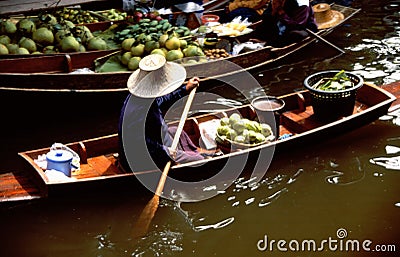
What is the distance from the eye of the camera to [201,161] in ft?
17.6

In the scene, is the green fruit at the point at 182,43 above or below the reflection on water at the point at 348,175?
above

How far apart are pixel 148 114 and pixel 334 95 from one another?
205cm

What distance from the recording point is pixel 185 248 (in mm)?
5137

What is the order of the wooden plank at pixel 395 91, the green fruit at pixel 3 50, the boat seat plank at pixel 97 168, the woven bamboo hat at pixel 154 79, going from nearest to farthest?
the woven bamboo hat at pixel 154 79
the boat seat plank at pixel 97 168
the wooden plank at pixel 395 91
the green fruit at pixel 3 50

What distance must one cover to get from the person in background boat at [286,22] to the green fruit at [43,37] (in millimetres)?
2977

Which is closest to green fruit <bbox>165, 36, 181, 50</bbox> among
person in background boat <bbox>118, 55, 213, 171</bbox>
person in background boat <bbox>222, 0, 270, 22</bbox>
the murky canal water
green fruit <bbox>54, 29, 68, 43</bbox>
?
green fruit <bbox>54, 29, 68, 43</bbox>

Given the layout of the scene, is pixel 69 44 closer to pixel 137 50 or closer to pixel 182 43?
pixel 137 50

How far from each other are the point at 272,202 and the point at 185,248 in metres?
1.06

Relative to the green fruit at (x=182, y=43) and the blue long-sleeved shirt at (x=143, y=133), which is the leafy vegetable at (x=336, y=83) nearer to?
the blue long-sleeved shirt at (x=143, y=133)

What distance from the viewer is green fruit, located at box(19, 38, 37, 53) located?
752 centimetres

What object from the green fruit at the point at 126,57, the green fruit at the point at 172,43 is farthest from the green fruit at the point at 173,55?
the green fruit at the point at 126,57

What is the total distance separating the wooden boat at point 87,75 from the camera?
22.3ft

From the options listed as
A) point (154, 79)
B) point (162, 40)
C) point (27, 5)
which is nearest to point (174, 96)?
point (154, 79)

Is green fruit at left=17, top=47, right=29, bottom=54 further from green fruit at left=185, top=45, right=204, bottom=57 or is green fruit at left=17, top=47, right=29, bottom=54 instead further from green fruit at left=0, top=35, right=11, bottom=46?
green fruit at left=185, top=45, right=204, bottom=57
